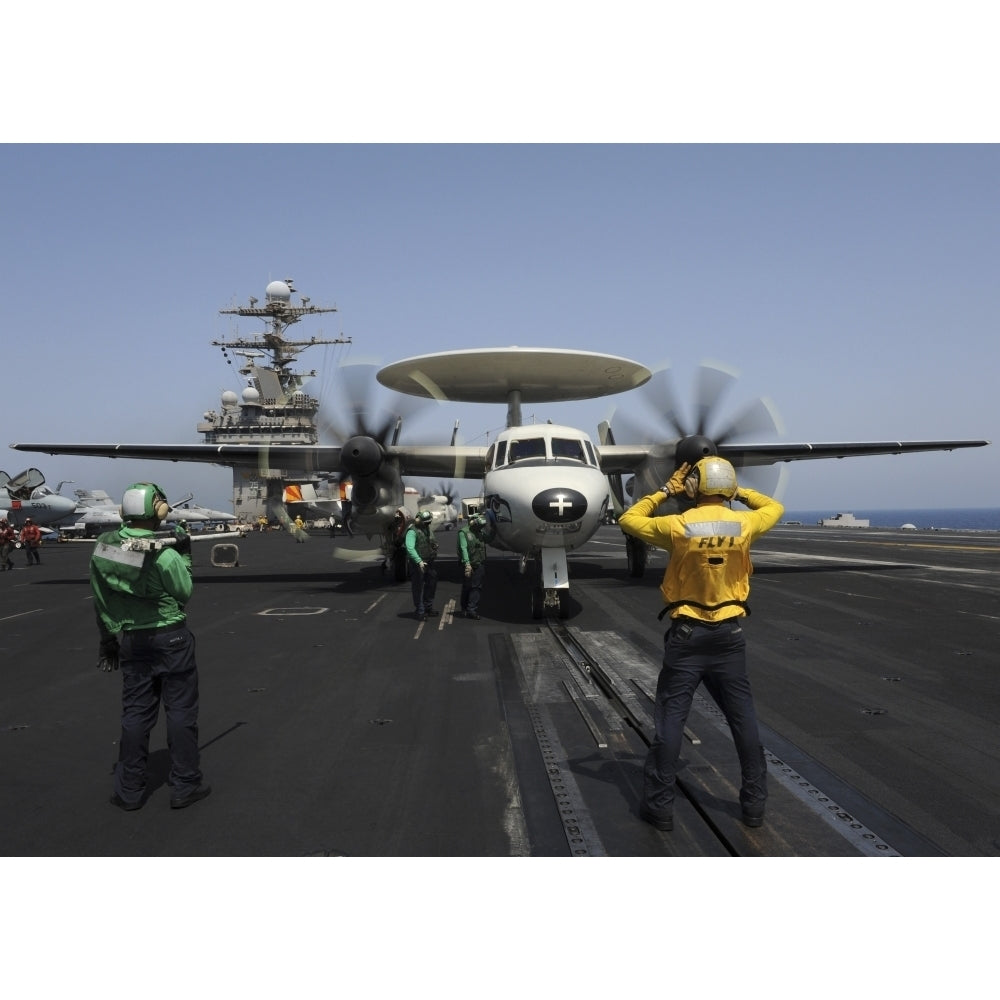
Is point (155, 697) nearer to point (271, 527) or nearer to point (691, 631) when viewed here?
point (691, 631)

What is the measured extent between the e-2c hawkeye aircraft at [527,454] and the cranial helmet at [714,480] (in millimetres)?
7054

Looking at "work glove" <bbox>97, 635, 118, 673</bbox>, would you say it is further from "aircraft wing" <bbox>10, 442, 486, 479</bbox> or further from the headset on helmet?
"aircraft wing" <bbox>10, 442, 486, 479</bbox>

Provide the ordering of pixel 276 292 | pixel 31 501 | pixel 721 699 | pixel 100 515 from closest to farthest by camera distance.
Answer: pixel 721 699 → pixel 31 501 → pixel 100 515 → pixel 276 292

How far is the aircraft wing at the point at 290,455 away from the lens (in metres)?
A: 21.4

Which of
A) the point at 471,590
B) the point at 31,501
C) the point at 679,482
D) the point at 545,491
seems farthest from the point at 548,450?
the point at 31,501

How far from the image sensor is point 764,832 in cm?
482

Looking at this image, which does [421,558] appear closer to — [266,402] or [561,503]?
[561,503]

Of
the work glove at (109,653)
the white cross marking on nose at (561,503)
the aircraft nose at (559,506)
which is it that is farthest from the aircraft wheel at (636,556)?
the work glove at (109,653)

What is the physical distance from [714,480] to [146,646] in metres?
4.39

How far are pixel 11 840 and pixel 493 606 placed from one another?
38.5 ft

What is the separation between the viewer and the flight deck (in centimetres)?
482

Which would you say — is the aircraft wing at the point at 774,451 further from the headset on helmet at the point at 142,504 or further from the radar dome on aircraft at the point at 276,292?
the radar dome on aircraft at the point at 276,292

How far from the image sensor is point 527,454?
14516 millimetres

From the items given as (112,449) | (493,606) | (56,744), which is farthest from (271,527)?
(56,744)
